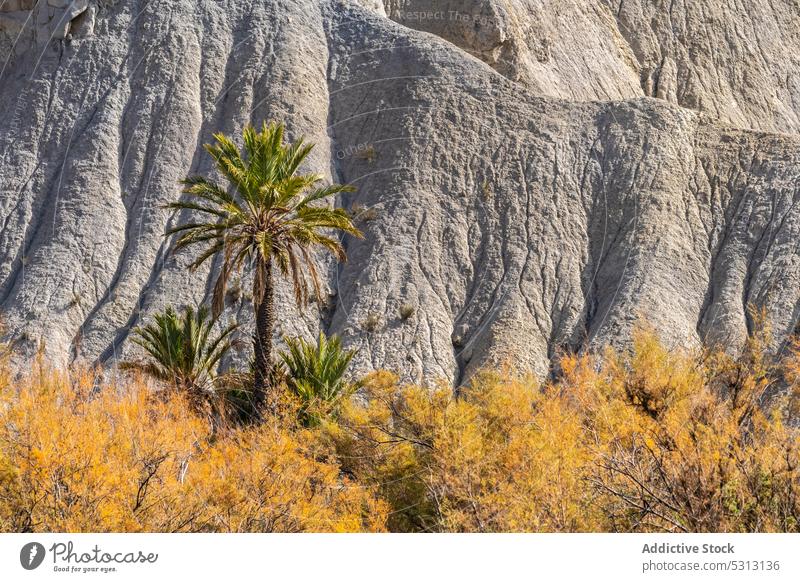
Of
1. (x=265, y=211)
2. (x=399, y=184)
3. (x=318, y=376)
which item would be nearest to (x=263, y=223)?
(x=265, y=211)

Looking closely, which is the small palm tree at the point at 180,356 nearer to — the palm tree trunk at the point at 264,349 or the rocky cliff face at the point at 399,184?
the palm tree trunk at the point at 264,349

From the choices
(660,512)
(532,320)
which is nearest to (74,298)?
(532,320)

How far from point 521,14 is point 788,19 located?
20.8 metres

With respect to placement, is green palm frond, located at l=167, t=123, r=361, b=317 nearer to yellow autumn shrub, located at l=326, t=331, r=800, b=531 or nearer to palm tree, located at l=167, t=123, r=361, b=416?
palm tree, located at l=167, t=123, r=361, b=416

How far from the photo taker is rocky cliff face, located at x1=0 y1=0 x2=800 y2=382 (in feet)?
117

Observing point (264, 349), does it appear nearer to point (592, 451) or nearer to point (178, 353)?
point (178, 353)

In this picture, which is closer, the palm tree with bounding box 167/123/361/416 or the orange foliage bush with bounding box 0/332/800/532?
the orange foliage bush with bounding box 0/332/800/532

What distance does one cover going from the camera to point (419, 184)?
39.8 meters
